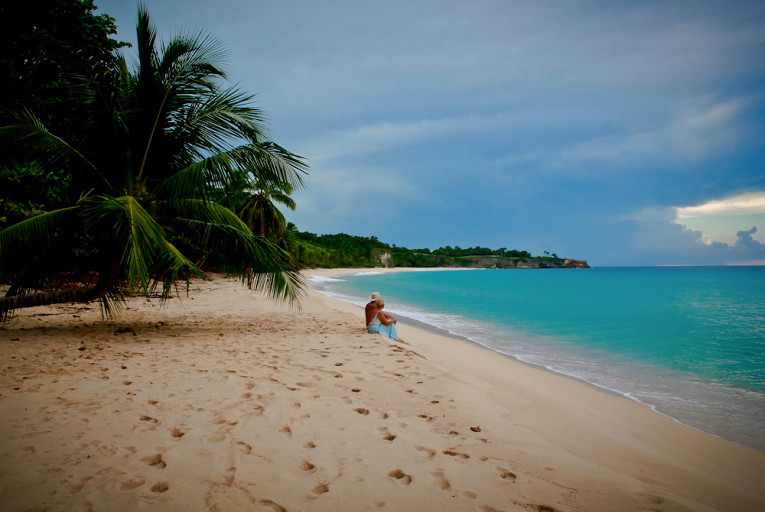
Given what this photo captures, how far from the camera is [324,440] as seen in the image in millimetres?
2744

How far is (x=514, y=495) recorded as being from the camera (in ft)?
7.22

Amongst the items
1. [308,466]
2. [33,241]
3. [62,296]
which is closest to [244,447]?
[308,466]

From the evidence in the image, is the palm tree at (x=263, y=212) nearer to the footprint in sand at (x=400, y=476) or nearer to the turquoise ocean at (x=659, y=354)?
the turquoise ocean at (x=659, y=354)

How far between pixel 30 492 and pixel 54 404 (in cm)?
156

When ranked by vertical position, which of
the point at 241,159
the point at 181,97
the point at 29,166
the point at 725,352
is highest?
the point at 181,97

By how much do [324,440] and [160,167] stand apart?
6.80 meters

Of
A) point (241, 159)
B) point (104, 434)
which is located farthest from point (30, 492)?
point (241, 159)

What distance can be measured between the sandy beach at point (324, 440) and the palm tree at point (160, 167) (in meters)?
1.46

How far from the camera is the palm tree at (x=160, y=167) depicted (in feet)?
20.0

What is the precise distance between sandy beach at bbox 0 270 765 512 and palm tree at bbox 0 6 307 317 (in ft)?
4.79

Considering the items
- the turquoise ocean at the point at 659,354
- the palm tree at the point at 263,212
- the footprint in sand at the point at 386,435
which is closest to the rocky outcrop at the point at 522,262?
the palm tree at the point at 263,212

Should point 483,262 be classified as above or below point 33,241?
above

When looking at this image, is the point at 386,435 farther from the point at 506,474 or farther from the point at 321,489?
the point at 506,474

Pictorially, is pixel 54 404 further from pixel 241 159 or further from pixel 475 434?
pixel 241 159
